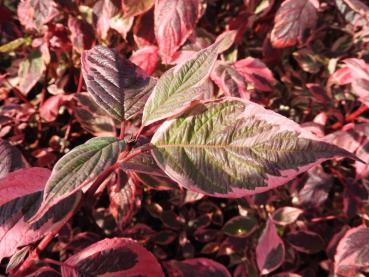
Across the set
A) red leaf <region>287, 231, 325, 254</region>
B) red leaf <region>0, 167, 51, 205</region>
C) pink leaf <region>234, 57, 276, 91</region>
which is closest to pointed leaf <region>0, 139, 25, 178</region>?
red leaf <region>0, 167, 51, 205</region>

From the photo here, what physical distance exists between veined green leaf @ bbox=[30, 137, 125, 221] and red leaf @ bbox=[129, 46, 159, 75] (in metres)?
0.51

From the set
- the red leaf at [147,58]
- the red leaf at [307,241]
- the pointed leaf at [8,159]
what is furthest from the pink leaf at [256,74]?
the pointed leaf at [8,159]

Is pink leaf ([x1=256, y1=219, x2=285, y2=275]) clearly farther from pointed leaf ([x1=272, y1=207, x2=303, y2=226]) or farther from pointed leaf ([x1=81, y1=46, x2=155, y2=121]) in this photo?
pointed leaf ([x1=81, y1=46, x2=155, y2=121])

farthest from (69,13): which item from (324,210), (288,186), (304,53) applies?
(324,210)

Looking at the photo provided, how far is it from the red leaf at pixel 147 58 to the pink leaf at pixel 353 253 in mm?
600

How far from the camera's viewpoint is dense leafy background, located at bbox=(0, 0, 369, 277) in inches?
27.5

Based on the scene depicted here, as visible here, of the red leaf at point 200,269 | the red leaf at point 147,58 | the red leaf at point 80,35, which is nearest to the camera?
the red leaf at point 200,269

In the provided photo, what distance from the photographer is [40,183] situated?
2.19 feet

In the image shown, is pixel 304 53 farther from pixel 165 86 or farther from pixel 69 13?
pixel 165 86

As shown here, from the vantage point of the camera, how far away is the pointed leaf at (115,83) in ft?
2.14

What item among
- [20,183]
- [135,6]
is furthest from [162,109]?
[135,6]

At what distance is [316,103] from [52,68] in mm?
823

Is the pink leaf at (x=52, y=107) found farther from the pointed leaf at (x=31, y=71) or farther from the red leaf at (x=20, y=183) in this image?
the red leaf at (x=20, y=183)

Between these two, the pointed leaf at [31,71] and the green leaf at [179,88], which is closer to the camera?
the green leaf at [179,88]
